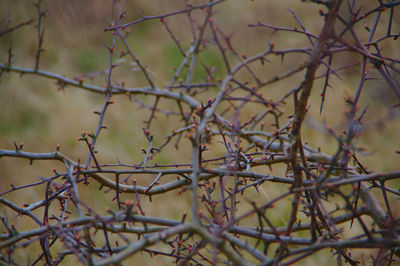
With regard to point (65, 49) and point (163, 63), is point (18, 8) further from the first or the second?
point (163, 63)

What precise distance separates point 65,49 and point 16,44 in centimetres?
60

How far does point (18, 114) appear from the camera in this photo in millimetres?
4125

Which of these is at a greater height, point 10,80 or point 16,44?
point 16,44

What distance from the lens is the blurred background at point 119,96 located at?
3.67 meters

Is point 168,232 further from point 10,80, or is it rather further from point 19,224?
point 10,80

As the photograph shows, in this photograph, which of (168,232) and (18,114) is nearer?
(168,232)

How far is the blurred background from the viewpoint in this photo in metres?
3.67

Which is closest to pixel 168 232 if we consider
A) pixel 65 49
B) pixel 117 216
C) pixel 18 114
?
pixel 117 216

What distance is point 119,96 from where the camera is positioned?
466 centimetres

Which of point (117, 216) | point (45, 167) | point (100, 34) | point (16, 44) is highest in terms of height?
point (100, 34)

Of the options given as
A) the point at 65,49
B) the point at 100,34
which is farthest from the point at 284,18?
the point at 65,49

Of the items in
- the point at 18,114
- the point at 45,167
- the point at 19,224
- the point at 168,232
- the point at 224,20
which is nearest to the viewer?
the point at 168,232

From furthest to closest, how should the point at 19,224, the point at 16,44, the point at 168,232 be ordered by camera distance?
the point at 16,44 < the point at 19,224 < the point at 168,232

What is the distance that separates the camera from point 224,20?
5.05 meters
